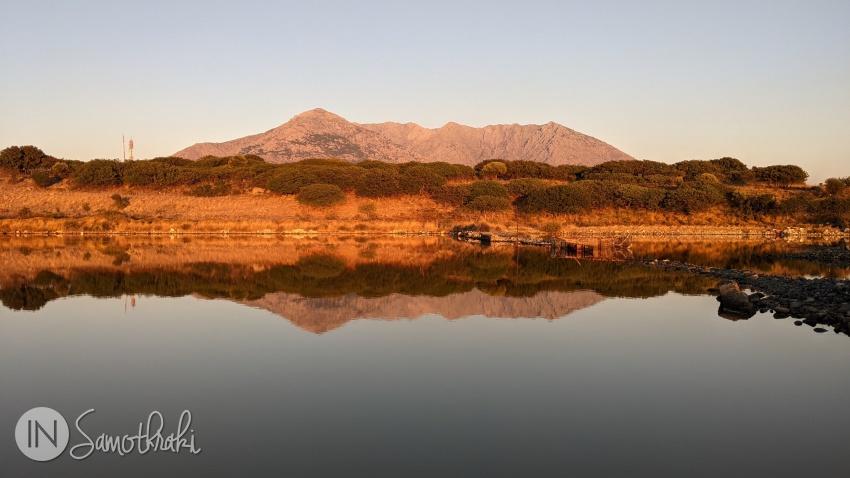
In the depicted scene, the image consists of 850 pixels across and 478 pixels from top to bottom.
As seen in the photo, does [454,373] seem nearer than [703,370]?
Yes

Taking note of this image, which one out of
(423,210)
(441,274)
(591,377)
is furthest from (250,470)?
(423,210)

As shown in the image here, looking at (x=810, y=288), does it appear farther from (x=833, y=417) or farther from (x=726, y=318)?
(x=833, y=417)

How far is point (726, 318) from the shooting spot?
15094 mm

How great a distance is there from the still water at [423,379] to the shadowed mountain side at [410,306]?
111mm

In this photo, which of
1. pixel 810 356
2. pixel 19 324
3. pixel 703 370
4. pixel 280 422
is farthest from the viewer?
pixel 19 324

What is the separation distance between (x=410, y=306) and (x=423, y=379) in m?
6.91

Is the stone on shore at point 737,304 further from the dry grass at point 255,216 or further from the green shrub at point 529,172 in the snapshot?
the green shrub at point 529,172

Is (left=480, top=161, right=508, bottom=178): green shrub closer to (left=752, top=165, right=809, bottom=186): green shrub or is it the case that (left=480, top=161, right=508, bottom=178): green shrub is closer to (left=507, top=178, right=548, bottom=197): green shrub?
(left=507, top=178, right=548, bottom=197): green shrub

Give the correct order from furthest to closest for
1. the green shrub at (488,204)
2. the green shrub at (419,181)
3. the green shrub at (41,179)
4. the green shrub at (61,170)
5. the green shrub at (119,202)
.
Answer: the green shrub at (61,170), the green shrub at (419,181), the green shrub at (41,179), the green shrub at (488,204), the green shrub at (119,202)

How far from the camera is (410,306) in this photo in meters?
16.2

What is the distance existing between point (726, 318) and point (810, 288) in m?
4.59
